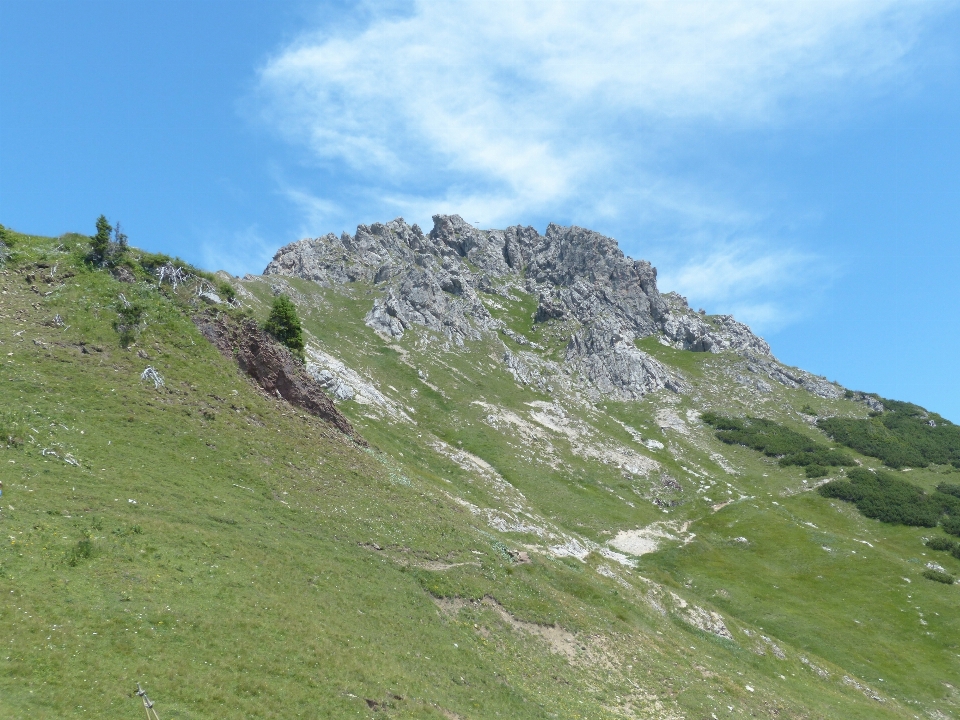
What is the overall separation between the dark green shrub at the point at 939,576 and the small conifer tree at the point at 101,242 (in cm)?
10923

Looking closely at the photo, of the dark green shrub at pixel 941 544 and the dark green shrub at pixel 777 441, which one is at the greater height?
the dark green shrub at pixel 777 441

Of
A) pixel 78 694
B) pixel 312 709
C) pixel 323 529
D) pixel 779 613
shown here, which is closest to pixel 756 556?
pixel 779 613

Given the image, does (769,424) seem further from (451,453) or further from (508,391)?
(451,453)

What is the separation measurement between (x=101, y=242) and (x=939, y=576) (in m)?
111

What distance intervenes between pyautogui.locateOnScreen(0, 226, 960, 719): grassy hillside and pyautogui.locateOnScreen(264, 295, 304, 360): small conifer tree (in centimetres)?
1547

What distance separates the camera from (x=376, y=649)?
25484mm

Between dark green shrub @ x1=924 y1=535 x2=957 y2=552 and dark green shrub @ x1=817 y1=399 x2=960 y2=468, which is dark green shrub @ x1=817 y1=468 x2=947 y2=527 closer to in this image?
dark green shrub @ x1=924 y1=535 x2=957 y2=552

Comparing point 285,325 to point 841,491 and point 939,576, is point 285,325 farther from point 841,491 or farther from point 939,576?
point 841,491

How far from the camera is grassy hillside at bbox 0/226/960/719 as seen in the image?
2016cm

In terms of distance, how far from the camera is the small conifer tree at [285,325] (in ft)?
204

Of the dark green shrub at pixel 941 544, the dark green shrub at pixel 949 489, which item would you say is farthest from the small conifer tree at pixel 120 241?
the dark green shrub at pixel 949 489

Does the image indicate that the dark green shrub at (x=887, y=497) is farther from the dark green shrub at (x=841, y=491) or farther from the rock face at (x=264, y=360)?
the rock face at (x=264, y=360)

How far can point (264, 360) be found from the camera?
4744 cm

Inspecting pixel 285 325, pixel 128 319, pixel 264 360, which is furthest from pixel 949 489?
pixel 128 319
